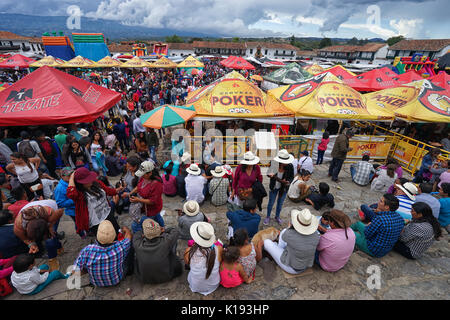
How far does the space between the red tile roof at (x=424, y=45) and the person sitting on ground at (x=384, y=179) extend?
6448 centimetres

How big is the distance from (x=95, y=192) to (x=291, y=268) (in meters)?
3.54

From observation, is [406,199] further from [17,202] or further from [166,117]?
[17,202]

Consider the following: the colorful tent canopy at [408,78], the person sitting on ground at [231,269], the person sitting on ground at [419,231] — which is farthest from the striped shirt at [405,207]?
the colorful tent canopy at [408,78]

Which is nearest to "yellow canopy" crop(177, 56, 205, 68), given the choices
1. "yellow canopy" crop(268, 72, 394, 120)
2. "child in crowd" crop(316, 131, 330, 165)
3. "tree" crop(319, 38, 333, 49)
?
"yellow canopy" crop(268, 72, 394, 120)

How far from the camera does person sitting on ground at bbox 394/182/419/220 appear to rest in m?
4.40

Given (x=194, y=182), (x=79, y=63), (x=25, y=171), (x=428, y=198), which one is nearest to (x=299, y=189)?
(x=428, y=198)

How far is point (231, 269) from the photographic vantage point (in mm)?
3117

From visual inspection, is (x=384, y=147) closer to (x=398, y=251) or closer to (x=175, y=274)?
(x=398, y=251)

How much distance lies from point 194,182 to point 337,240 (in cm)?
324

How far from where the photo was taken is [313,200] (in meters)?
5.53

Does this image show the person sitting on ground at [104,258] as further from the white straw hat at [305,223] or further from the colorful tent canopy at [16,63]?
the colorful tent canopy at [16,63]

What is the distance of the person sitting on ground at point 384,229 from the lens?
3.50 meters

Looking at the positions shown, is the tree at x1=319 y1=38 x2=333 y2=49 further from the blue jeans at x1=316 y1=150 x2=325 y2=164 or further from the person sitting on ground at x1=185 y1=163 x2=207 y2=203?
the person sitting on ground at x1=185 y1=163 x2=207 y2=203
